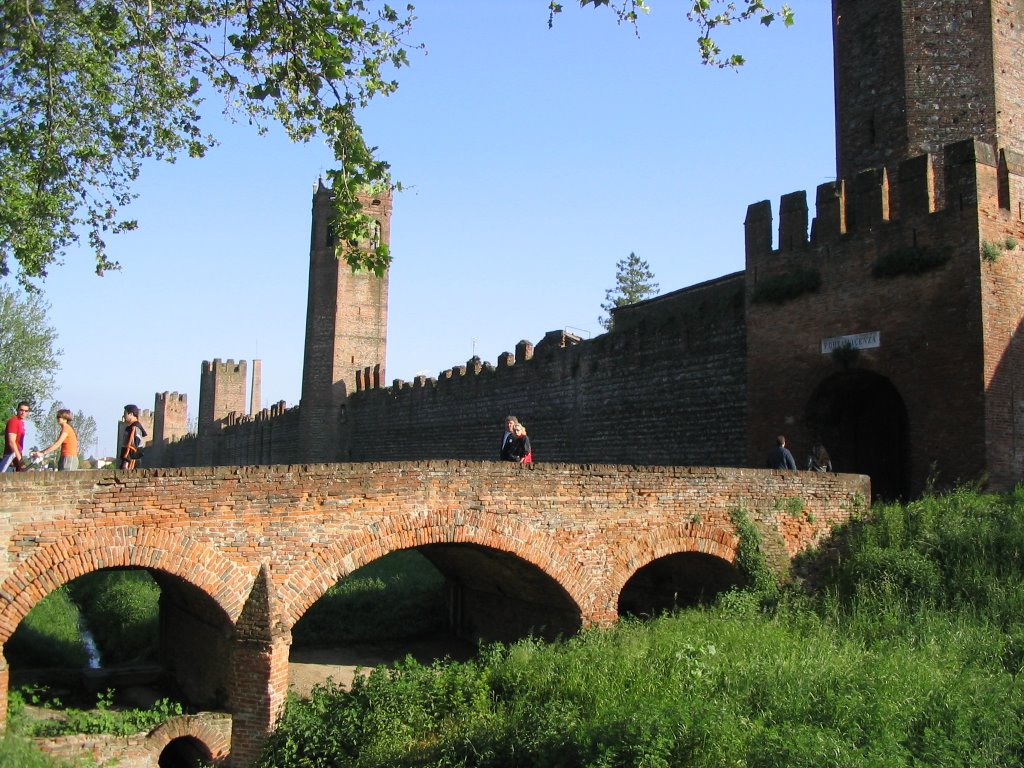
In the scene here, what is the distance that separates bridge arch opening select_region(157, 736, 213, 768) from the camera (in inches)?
378

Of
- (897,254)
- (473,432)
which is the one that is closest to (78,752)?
(897,254)

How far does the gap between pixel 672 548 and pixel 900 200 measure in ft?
21.2

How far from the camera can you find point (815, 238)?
14867mm

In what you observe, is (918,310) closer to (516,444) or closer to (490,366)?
(516,444)

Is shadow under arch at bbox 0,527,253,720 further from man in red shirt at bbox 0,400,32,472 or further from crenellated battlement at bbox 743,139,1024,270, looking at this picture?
crenellated battlement at bbox 743,139,1024,270

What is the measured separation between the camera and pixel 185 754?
33.3 feet

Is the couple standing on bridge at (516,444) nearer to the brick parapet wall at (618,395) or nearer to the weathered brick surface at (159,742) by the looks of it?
the weathered brick surface at (159,742)

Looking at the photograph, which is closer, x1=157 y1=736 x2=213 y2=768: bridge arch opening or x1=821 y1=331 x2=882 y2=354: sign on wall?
x1=157 y1=736 x2=213 y2=768: bridge arch opening

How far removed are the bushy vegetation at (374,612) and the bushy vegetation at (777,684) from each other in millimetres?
5437

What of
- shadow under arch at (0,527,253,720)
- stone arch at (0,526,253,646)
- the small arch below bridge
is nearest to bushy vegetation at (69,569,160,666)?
shadow under arch at (0,527,253,720)

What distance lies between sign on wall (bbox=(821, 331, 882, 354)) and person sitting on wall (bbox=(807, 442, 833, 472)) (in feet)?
4.95

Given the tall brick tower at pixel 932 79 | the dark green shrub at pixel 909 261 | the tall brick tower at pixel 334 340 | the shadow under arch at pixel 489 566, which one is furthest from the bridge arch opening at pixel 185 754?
the tall brick tower at pixel 334 340

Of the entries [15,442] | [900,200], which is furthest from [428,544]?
[900,200]

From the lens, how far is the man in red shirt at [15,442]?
9.75 metres
